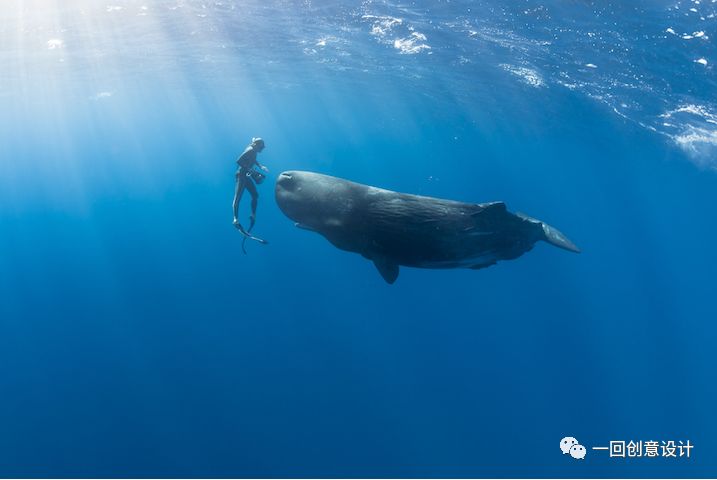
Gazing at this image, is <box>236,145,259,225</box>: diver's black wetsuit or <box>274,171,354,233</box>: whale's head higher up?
<box>274,171,354,233</box>: whale's head

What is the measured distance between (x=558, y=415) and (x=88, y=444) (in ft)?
101

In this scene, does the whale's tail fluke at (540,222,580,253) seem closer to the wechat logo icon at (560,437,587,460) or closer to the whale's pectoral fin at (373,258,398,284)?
the whale's pectoral fin at (373,258,398,284)

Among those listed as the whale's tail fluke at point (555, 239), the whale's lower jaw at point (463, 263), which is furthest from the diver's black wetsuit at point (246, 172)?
the whale's tail fluke at point (555, 239)

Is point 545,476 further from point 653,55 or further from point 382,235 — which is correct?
point 382,235

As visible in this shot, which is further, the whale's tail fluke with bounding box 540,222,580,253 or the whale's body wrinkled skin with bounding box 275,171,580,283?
the whale's tail fluke with bounding box 540,222,580,253

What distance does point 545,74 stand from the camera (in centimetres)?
2725

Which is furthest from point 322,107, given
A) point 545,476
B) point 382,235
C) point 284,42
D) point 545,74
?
point 382,235

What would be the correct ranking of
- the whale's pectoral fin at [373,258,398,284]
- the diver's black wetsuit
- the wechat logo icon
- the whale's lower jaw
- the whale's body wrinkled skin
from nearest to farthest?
the whale's body wrinkled skin
the whale's lower jaw
the whale's pectoral fin at [373,258,398,284]
the diver's black wetsuit
the wechat logo icon

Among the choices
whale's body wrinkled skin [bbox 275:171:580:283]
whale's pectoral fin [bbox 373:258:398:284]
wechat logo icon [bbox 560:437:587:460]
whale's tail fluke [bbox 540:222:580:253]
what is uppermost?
whale's body wrinkled skin [bbox 275:171:580:283]

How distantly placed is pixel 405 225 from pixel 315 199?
152 centimetres

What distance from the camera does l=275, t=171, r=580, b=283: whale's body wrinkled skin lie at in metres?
6.44

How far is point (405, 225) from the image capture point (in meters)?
6.45

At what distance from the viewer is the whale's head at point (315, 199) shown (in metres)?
7.00

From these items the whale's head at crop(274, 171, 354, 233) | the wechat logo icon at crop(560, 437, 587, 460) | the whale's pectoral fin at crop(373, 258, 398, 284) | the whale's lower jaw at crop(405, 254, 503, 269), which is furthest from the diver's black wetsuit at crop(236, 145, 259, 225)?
the wechat logo icon at crop(560, 437, 587, 460)
